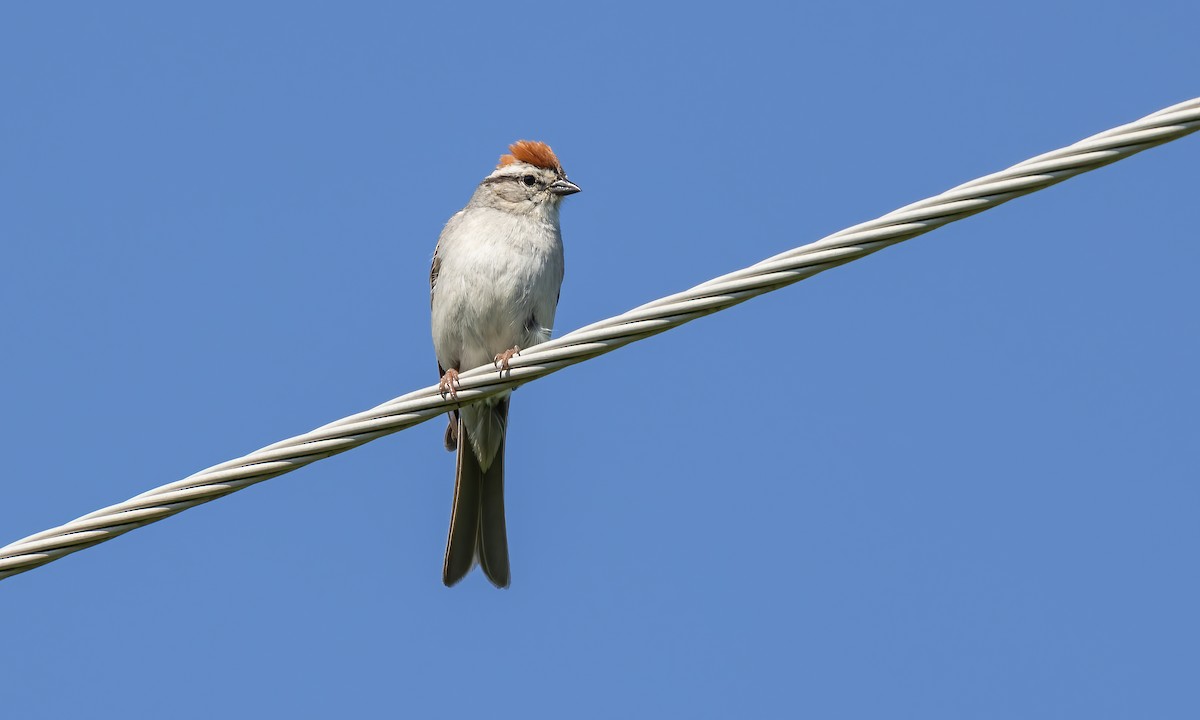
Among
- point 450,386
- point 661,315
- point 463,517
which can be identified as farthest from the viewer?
point 463,517

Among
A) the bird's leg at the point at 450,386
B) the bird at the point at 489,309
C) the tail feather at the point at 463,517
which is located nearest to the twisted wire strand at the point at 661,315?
the bird's leg at the point at 450,386

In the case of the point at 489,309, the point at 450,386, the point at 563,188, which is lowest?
the point at 450,386

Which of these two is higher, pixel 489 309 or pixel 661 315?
pixel 489 309

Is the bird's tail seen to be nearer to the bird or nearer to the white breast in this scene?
the bird

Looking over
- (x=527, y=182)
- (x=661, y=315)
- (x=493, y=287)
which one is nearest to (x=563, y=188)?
(x=527, y=182)

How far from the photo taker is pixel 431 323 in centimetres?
739

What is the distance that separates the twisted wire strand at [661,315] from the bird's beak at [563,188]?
11.2ft

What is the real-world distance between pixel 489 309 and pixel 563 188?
1099 mm

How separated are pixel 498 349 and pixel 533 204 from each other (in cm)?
93

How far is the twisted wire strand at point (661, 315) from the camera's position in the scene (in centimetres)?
380

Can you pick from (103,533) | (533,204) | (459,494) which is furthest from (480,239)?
(103,533)

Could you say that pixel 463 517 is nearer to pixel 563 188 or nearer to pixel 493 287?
pixel 493 287

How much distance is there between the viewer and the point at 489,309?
Result: 6.89 metres

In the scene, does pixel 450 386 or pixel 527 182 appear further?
pixel 527 182
